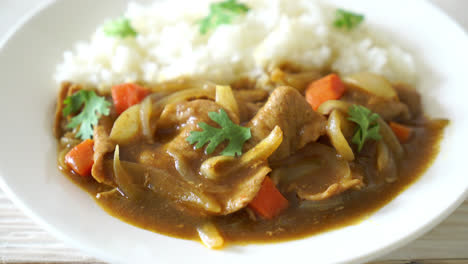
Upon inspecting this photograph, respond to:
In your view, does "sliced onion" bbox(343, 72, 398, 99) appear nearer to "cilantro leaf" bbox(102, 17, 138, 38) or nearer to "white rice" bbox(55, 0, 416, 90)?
"white rice" bbox(55, 0, 416, 90)

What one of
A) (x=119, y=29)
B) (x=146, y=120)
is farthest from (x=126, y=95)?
(x=119, y=29)

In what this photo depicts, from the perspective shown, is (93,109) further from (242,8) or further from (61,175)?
(242,8)

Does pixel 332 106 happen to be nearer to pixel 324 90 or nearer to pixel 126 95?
pixel 324 90

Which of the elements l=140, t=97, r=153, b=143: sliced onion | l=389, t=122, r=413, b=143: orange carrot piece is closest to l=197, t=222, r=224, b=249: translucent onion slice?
l=140, t=97, r=153, b=143: sliced onion

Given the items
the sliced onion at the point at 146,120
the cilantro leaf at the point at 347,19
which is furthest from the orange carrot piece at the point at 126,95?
the cilantro leaf at the point at 347,19

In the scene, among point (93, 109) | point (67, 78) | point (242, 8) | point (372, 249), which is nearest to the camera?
point (372, 249)

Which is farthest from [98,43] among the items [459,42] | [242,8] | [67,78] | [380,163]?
[459,42]
